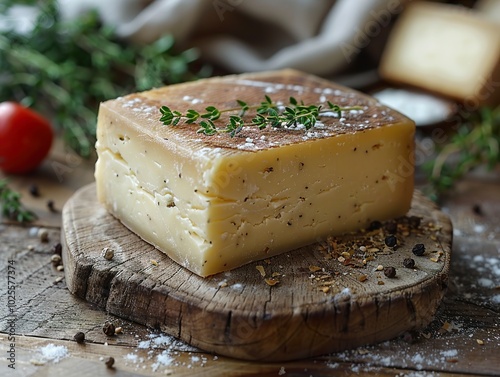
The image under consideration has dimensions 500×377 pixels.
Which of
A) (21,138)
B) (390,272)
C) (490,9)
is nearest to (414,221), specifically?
(390,272)

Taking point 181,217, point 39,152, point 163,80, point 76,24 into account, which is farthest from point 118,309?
point 76,24

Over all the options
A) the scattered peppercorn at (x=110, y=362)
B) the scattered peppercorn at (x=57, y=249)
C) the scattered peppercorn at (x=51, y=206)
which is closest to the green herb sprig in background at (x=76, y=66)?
the scattered peppercorn at (x=51, y=206)

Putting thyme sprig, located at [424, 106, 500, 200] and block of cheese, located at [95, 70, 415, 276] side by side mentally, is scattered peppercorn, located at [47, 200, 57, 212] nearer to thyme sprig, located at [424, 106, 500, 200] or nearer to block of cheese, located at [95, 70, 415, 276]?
block of cheese, located at [95, 70, 415, 276]

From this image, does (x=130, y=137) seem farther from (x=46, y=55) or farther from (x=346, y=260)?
(x=46, y=55)

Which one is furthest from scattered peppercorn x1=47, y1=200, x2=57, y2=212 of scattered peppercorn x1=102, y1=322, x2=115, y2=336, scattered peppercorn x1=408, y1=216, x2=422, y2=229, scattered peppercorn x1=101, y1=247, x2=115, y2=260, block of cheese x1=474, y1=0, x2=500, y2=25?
block of cheese x1=474, y1=0, x2=500, y2=25

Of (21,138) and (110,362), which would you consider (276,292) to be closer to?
(110,362)
